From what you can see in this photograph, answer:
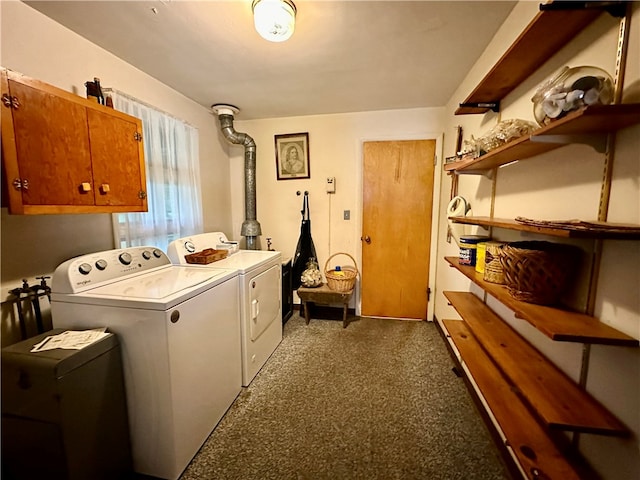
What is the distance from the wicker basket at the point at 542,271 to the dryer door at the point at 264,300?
62.5 inches

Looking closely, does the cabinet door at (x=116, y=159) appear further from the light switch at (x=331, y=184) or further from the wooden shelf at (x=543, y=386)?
the wooden shelf at (x=543, y=386)

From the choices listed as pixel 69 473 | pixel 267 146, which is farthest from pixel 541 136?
pixel 267 146

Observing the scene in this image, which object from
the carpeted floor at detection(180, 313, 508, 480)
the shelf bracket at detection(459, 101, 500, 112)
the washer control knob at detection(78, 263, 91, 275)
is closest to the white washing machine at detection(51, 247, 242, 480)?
the washer control knob at detection(78, 263, 91, 275)

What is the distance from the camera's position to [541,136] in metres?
0.85

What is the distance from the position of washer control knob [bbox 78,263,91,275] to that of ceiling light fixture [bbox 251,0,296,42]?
1554 millimetres

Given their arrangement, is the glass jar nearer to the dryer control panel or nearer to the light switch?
the dryer control panel

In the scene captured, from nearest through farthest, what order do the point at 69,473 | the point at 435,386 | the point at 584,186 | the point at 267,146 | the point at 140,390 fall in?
the point at 584,186, the point at 69,473, the point at 140,390, the point at 435,386, the point at 267,146

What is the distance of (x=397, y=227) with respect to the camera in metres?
3.03

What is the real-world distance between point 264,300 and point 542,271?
1813mm

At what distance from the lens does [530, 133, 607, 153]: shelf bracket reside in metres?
0.84

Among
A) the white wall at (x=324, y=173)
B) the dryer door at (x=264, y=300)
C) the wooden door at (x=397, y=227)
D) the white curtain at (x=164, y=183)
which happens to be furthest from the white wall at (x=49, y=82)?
the wooden door at (x=397, y=227)

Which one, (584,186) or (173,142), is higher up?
(173,142)

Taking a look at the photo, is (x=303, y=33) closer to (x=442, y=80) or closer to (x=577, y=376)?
(x=442, y=80)

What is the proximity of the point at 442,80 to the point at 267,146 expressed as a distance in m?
1.95
